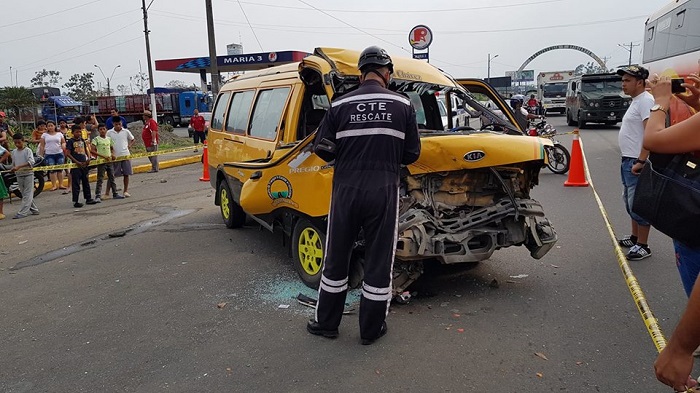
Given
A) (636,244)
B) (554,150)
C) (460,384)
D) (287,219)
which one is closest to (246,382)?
(460,384)

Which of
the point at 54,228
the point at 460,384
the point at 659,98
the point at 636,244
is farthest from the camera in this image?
the point at 54,228

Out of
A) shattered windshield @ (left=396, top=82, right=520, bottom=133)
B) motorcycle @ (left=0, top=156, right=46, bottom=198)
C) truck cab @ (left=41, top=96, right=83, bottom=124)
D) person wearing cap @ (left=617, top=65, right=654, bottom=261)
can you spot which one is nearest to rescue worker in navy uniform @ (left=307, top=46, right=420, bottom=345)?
shattered windshield @ (left=396, top=82, right=520, bottom=133)

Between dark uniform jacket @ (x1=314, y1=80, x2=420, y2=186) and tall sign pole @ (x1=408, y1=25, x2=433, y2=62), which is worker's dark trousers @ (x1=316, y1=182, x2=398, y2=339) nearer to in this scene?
dark uniform jacket @ (x1=314, y1=80, x2=420, y2=186)

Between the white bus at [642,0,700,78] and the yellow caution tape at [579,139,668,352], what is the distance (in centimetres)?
372

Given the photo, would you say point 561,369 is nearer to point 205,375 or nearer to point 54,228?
point 205,375

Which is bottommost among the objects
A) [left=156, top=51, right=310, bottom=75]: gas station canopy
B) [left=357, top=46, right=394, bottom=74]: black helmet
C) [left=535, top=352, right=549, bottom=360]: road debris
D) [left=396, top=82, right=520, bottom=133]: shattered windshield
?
[left=535, top=352, right=549, bottom=360]: road debris

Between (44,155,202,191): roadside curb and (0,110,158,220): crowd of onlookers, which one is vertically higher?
(0,110,158,220): crowd of onlookers

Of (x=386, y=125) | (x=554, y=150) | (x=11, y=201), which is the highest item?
(x=386, y=125)

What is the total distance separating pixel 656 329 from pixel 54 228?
8.32 meters

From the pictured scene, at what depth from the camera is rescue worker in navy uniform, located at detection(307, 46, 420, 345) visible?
3.69m

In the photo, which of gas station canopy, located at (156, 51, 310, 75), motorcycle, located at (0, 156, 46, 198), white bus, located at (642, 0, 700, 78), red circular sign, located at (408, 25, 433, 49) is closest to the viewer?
white bus, located at (642, 0, 700, 78)

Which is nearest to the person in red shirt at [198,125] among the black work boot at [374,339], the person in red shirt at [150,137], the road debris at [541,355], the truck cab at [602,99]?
the person in red shirt at [150,137]

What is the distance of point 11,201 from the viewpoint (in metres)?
11.3

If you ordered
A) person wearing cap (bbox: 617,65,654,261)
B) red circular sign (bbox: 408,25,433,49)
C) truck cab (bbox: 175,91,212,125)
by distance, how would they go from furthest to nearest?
truck cab (bbox: 175,91,212,125) < red circular sign (bbox: 408,25,433,49) < person wearing cap (bbox: 617,65,654,261)
